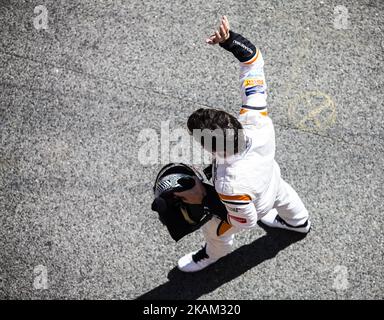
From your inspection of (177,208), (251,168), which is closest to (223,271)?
(177,208)

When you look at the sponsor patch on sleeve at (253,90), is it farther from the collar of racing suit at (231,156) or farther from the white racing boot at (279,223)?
the white racing boot at (279,223)

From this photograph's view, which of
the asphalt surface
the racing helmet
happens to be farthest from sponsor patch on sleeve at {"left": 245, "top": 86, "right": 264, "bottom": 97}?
the asphalt surface

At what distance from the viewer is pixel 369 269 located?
3.95 m

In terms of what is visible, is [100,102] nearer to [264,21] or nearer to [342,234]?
[264,21]

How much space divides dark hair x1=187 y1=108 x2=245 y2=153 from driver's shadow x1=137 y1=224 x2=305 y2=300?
5.39 ft

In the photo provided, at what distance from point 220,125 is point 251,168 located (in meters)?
0.35

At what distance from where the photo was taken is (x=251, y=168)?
9.07 feet

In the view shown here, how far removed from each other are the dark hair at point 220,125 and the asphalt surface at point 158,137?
1576 millimetres

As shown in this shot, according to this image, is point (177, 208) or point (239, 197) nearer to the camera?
point (239, 197)

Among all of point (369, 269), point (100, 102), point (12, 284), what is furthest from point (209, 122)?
point (12, 284)

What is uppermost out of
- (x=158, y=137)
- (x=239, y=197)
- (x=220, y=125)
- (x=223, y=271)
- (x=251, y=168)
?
(x=220, y=125)

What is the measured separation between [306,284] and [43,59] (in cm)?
347

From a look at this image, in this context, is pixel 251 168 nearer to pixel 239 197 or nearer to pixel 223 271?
pixel 239 197
